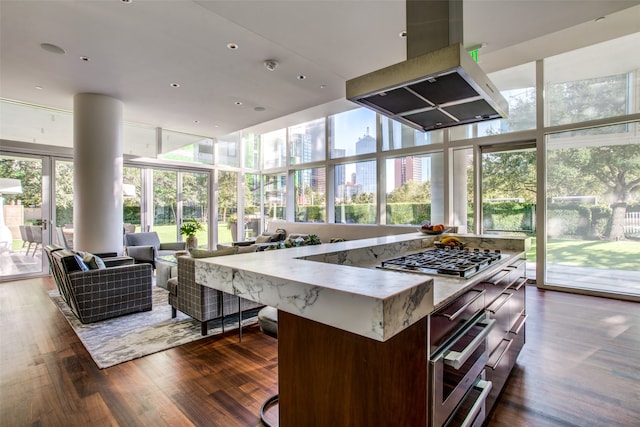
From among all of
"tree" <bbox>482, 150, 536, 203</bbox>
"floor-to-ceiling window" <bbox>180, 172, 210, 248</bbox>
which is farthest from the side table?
"tree" <bbox>482, 150, 536, 203</bbox>

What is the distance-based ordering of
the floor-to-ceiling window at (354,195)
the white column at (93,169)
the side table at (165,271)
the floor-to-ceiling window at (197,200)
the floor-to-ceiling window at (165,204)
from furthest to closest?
the floor-to-ceiling window at (197,200) < the floor-to-ceiling window at (165,204) < the floor-to-ceiling window at (354,195) < the white column at (93,169) < the side table at (165,271)

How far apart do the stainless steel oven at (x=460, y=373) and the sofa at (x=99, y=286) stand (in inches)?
145

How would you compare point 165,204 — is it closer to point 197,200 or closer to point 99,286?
point 197,200

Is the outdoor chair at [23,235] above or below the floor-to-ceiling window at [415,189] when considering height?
below

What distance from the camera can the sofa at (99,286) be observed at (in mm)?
3344

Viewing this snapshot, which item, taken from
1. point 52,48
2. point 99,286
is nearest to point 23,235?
point 99,286

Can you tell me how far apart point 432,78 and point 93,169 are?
18.0 ft

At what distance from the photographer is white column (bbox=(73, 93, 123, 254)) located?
5023 millimetres

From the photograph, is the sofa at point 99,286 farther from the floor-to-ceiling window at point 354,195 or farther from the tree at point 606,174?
the tree at point 606,174

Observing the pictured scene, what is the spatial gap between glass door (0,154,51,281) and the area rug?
8.76 ft

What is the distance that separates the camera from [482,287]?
1635mm

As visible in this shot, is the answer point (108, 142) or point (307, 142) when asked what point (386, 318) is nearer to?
point (108, 142)

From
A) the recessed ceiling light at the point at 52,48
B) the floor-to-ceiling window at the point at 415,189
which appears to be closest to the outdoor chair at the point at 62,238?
the recessed ceiling light at the point at 52,48

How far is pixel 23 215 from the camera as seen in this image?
18.6ft
